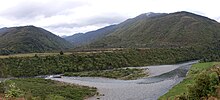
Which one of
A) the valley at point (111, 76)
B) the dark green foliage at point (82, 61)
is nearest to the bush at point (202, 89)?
the valley at point (111, 76)

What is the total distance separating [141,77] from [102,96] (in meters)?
38.3

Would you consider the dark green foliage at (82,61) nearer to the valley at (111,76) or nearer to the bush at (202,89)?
the valley at (111,76)

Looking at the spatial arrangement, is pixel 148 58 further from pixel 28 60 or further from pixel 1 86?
pixel 1 86

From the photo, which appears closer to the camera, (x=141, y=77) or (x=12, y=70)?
(x=141, y=77)

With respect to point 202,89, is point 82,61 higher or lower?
lower

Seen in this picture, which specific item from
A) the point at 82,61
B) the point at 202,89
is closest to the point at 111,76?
the point at 82,61

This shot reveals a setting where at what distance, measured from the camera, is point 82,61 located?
488 feet

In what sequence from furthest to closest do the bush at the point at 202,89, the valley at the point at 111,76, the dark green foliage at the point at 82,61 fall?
the dark green foliage at the point at 82,61 < the valley at the point at 111,76 < the bush at the point at 202,89

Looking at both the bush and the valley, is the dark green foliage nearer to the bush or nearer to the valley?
the valley

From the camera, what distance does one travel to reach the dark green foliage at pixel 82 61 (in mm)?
132875

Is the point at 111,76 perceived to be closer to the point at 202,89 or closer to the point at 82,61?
the point at 82,61

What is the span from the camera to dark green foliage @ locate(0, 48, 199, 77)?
133m

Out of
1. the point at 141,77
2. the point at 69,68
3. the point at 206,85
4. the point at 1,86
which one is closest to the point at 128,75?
the point at 141,77

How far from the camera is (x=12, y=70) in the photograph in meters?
130
